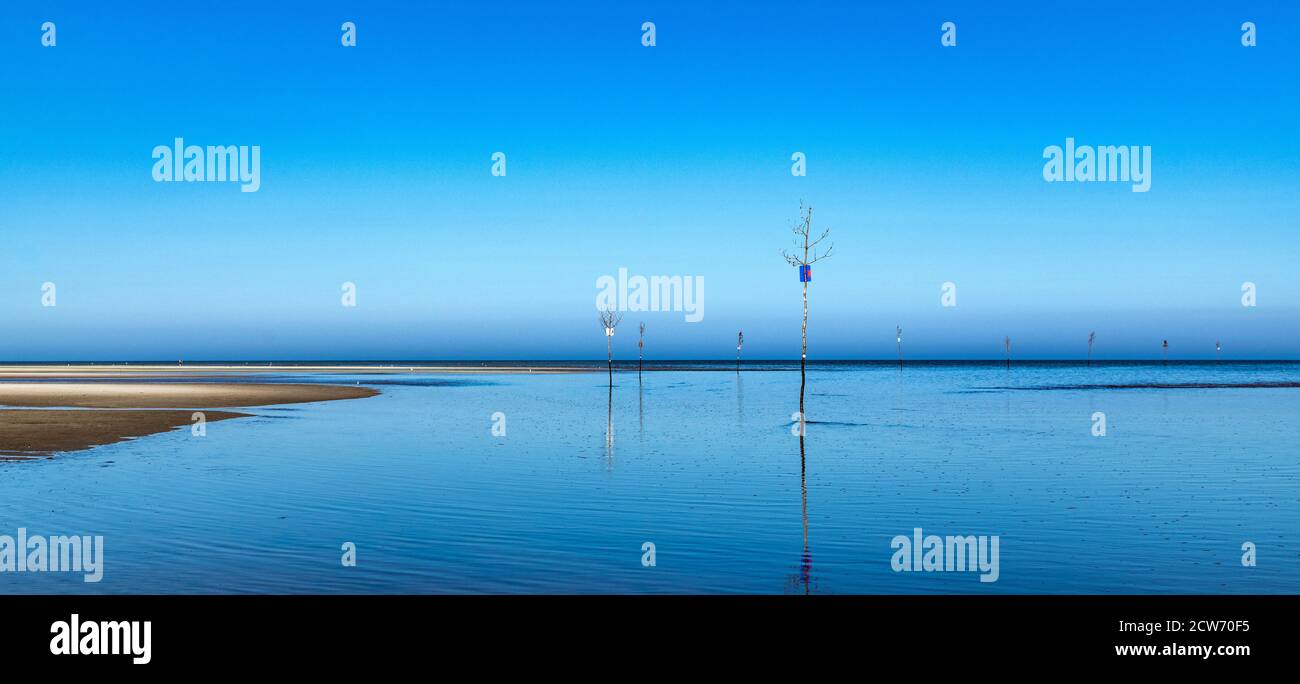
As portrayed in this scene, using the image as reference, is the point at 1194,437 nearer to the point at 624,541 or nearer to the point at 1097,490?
the point at 1097,490

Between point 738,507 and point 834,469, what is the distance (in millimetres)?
6725

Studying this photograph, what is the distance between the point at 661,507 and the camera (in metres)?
18.1

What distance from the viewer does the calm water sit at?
488 inches

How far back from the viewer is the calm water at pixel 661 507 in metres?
A: 12.4

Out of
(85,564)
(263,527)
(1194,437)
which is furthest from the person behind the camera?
(1194,437)

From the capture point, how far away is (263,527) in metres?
15.9

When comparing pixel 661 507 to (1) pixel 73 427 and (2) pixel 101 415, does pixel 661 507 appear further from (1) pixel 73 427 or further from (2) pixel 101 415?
(2) pixel 101 415
